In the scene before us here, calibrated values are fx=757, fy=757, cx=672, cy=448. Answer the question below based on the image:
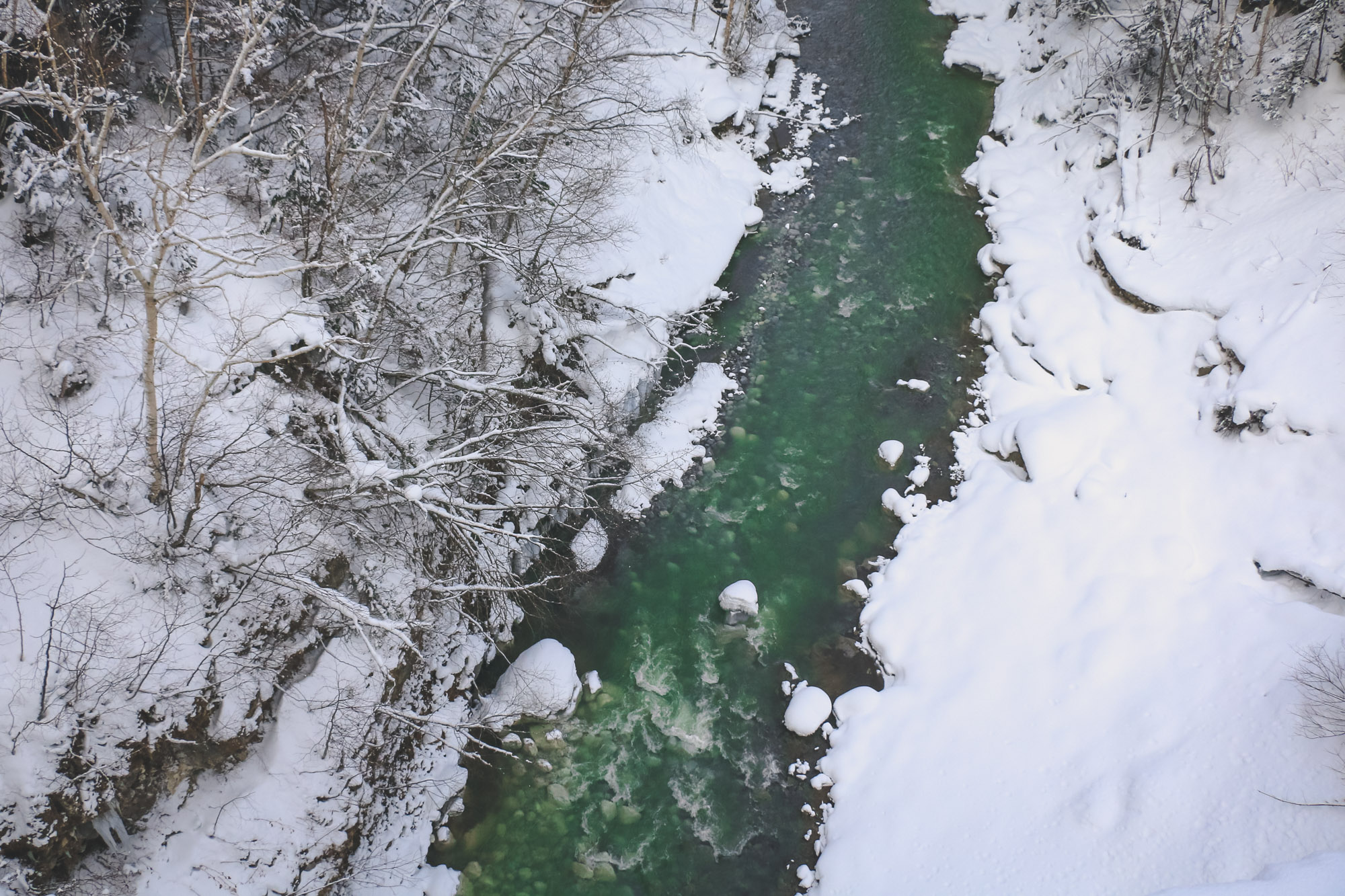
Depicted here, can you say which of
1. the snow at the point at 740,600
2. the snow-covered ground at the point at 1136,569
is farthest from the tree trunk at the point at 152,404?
the snow-covered ground at the point at 1136,569

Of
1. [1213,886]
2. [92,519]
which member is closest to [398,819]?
[92,519]

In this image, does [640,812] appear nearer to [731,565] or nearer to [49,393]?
[731,565]

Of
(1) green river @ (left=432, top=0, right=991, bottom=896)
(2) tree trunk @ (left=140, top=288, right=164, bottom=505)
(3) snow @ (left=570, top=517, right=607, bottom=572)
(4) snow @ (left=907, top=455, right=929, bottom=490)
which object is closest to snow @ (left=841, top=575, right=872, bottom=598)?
(1) green river @ (left=432, top=0, right=991, bottom=896)

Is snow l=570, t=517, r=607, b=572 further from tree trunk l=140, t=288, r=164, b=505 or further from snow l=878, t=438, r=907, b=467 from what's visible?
tree trunk l=140, t=288, r=164, b=505

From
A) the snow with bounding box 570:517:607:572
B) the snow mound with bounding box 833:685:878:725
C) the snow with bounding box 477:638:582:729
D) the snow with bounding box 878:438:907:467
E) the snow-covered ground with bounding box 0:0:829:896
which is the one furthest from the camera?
the snow with bounding box 878:438:907:467

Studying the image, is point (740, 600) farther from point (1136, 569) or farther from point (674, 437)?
point (1136, 569)

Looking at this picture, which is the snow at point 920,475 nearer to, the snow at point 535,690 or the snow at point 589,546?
the snow at point 589,546

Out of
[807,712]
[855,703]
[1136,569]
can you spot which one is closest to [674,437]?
[807,712]
